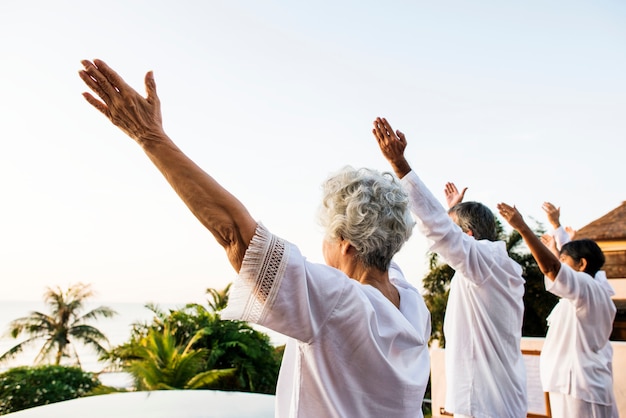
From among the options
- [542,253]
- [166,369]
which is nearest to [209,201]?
[542,253]

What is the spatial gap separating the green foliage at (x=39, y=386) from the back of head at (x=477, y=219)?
14892 millimetres

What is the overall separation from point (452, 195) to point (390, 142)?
1493 millimetres

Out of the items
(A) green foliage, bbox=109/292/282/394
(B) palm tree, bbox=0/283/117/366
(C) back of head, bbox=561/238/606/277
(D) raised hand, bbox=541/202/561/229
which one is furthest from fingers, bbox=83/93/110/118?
(B) palm tree, bbox=0/283/117/366

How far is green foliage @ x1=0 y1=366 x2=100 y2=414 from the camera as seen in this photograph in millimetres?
14680

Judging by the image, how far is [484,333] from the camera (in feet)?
10.8

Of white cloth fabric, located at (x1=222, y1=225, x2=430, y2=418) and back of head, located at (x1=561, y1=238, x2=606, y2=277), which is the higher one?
back of head, located at (x1=561, y1=238, x2=606, y2=277)

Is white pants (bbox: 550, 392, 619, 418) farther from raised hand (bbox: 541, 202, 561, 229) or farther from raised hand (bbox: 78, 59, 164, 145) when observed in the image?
raised hand (bbox: 78, 59, 164, 145)

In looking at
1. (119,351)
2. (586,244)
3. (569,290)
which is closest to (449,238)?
(569,290)

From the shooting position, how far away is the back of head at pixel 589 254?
4.30m

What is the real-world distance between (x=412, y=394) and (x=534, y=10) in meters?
12.7

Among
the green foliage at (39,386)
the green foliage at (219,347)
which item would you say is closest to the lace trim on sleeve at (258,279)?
the green foliage at (39,386)

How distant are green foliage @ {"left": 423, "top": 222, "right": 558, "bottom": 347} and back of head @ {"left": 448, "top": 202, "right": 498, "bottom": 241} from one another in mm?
22871

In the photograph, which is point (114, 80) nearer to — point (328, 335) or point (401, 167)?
point (328, 335)

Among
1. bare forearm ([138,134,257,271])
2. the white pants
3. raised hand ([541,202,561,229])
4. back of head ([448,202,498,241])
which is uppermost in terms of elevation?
raised hand ([541,202,561,229])
